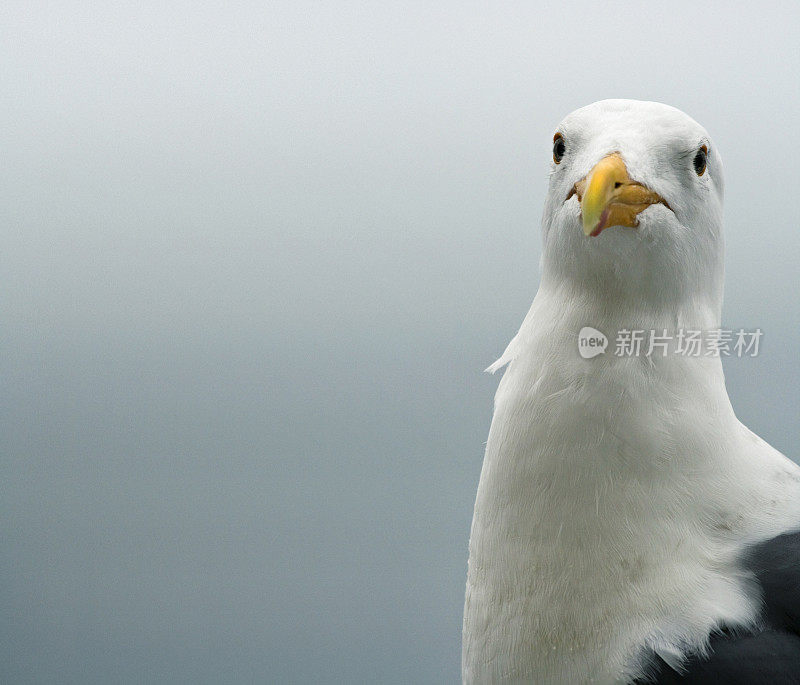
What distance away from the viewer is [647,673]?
75cm

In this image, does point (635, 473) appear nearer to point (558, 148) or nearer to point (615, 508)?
point (615, 508)

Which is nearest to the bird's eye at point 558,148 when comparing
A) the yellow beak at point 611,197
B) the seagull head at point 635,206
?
the seagull head at point 635,206

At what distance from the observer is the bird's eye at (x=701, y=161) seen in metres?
0.81

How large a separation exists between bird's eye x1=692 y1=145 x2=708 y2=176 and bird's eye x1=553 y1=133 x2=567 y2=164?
4.9 inches

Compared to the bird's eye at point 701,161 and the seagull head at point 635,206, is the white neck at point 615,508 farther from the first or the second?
the bird's eye at point 701,161

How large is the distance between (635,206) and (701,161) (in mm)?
137

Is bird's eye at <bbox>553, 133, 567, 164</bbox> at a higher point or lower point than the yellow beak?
higher

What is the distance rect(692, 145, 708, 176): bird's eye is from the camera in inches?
32.0

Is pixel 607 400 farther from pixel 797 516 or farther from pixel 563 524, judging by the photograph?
pixel 797 516

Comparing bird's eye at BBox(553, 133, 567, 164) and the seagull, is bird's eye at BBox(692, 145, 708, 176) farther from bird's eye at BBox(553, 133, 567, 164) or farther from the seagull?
bird's eye at BBox(553, 133, 567, 164)

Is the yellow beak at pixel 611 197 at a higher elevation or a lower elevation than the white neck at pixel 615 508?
higher

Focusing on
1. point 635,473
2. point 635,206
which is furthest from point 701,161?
point 635,473

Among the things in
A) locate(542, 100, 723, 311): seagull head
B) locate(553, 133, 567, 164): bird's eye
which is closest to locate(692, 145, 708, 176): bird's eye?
locate(542, 100, 723, 311): seagull head

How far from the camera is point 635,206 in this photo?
0.73 metres
